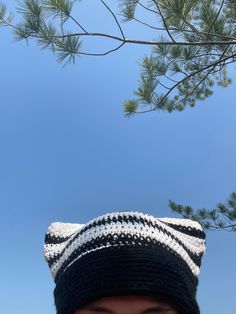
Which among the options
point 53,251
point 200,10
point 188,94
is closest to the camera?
point 53,251

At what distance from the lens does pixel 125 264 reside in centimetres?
55

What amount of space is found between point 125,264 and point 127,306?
5cm

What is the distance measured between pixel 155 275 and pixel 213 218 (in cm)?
316

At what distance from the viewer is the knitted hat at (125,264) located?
54cm

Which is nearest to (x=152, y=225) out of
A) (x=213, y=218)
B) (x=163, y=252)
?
(x=163, y=252)

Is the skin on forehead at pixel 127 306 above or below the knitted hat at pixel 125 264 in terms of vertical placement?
below

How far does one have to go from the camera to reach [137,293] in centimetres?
54

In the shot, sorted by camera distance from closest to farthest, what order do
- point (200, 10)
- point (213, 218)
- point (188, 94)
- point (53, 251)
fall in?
point (53, 251)
point (200, 10)
point (213, 218)
point (188, 94)

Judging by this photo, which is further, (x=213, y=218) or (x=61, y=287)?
(x=213, y=218)

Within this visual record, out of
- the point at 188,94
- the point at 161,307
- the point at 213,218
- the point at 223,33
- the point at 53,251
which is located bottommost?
the point at 161,307

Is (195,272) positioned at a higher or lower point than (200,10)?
lower

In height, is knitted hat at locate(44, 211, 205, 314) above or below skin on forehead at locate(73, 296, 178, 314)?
above

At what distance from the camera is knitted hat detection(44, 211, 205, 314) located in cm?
54

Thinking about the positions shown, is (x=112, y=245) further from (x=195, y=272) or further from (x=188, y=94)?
A: (x=188, y=94)
